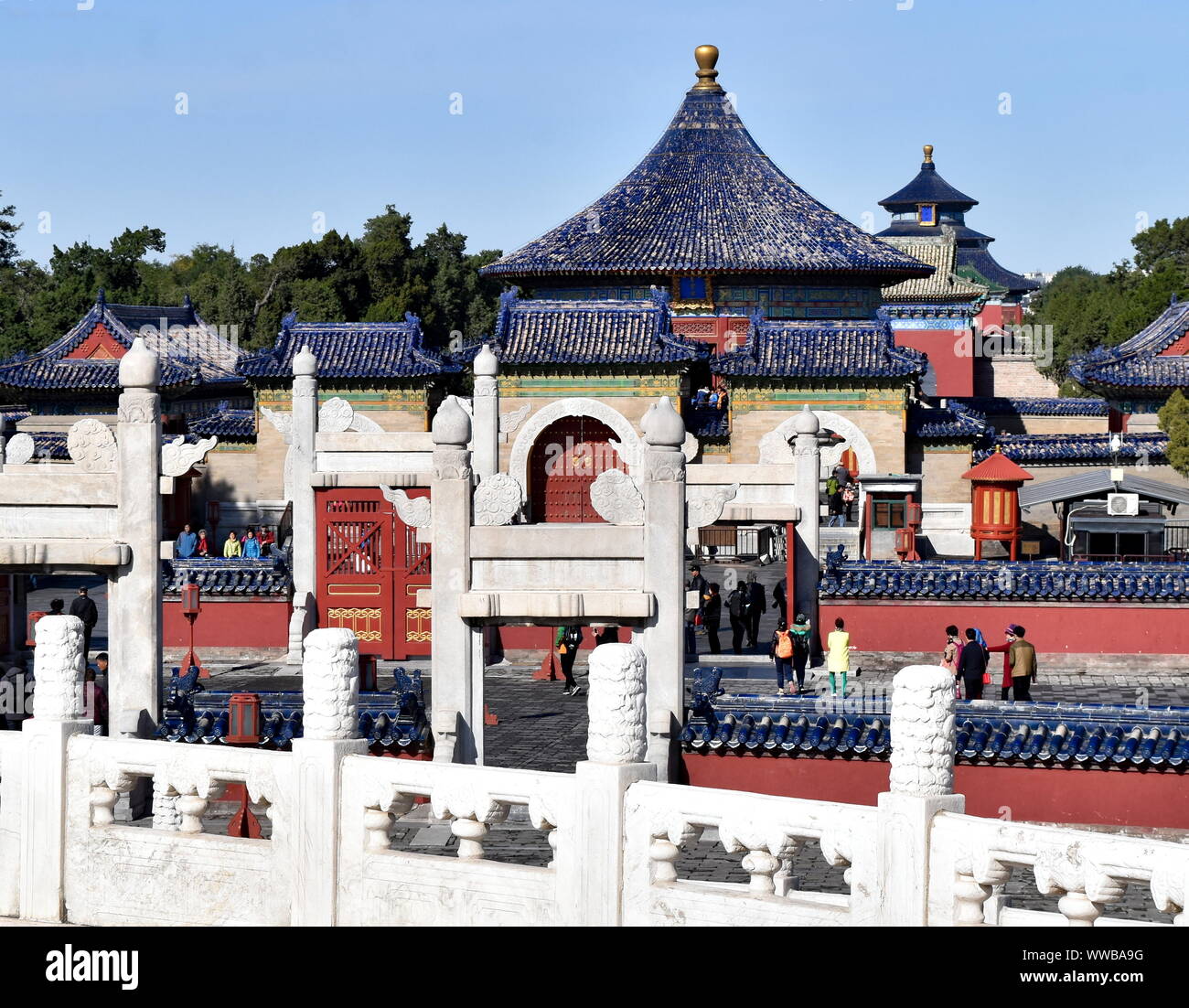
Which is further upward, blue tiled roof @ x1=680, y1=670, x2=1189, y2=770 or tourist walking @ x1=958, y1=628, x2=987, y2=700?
tourist walking @ x1=958, y1=628, x2=987, y2=700

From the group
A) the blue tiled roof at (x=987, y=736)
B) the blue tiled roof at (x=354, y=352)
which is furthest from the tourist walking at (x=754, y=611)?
the blue tiled roof at (x=354, y=352)

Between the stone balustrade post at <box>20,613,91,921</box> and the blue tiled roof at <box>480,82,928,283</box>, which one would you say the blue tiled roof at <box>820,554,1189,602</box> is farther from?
the blue tiled roof at <box>480,82,928,283</box>

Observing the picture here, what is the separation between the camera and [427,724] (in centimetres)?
1634

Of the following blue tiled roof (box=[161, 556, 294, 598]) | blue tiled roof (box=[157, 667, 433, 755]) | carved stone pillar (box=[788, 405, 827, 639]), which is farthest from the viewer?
blue tiled roof (box=[161, 556, 294, 598])

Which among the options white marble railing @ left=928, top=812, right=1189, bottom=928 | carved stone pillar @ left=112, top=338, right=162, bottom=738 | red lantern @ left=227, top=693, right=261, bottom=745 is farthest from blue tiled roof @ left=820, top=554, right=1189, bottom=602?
white marble railing @ left=928, top=812, right=1189, bottom=928

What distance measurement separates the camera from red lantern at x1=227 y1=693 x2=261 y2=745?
49.6 ft

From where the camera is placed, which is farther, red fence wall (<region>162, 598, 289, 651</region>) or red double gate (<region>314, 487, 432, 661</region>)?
red fence wall (<region>162, 598, 289, 651</region>)

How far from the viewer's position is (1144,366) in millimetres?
45812

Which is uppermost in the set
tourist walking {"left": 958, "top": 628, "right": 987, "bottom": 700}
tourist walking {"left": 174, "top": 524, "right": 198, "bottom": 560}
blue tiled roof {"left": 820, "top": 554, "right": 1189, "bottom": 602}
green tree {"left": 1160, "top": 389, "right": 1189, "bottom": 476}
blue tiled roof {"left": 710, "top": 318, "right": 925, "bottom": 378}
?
blue tiled roof {"left": 710, "top": 318, "right": 925, "bottom": 378}

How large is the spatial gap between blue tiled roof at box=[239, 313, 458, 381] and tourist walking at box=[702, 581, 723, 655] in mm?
15462

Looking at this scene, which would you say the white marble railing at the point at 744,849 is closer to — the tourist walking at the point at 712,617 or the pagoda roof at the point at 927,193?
the tourist walking at the point at 712,617

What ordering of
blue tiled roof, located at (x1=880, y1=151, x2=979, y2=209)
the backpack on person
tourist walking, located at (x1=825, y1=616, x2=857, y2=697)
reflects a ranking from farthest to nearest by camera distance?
blue tiled roof, located at (x1=880, y1=151, x2=979, y2=209) < the backpack on person < tourist walking, located at (x1=825, y1=616, x2=857, y2=697)

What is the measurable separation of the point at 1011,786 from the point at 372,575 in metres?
12.0

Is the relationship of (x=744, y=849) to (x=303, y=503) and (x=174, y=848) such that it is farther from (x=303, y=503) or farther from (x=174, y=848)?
(x=303, y=503)
